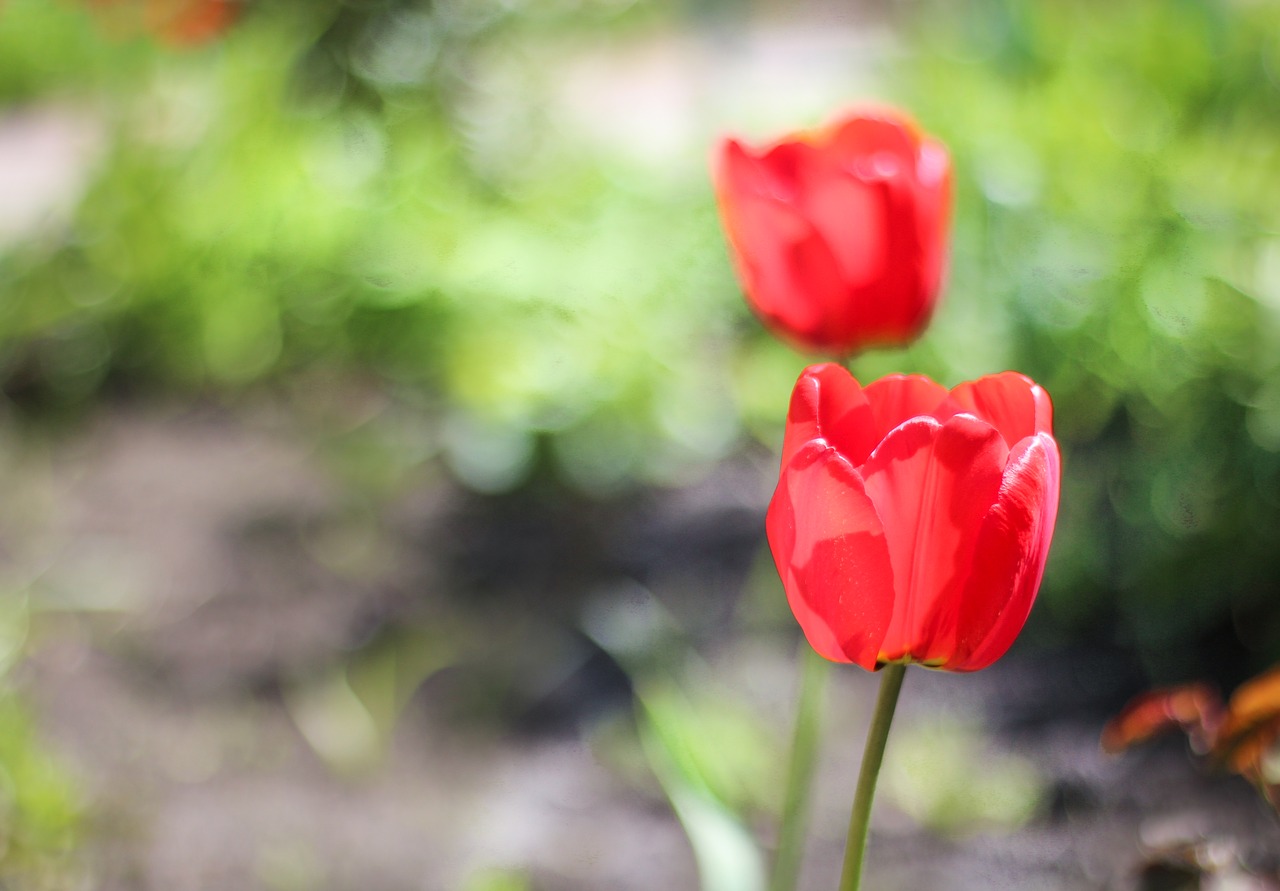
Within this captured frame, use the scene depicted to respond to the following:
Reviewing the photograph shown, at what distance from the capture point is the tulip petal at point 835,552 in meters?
0.40

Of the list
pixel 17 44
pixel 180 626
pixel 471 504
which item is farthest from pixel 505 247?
pixel 17 44

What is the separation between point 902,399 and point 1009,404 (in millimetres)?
43

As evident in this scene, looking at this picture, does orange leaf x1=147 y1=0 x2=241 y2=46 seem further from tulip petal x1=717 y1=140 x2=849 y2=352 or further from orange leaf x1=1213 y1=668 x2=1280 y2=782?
orange leaf x1=1213 y1=668 x2=1280 y2=782

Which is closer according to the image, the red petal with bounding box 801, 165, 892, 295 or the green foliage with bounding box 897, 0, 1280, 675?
the red petal with bounding box 801, 165, 892, 295

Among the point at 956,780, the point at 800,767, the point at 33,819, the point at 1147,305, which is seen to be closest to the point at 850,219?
the point at 800,767

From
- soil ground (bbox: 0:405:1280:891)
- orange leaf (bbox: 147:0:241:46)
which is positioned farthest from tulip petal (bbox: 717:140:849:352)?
orange leaf (bbox: 147:0:241:46)

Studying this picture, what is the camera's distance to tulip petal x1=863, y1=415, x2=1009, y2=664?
39cm

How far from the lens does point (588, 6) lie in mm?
2799

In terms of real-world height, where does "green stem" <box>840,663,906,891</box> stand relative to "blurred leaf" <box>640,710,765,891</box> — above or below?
above

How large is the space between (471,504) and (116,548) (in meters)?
0.50

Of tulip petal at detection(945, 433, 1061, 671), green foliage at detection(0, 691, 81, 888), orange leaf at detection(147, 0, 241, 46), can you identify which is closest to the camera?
tulip petal at detection(945, 433, 1061, 671)

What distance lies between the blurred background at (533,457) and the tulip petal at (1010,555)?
0.20 meters

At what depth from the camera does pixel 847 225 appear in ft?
2.07

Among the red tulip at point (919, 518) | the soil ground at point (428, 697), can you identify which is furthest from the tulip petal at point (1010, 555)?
the soil ground at point (428, 697)
